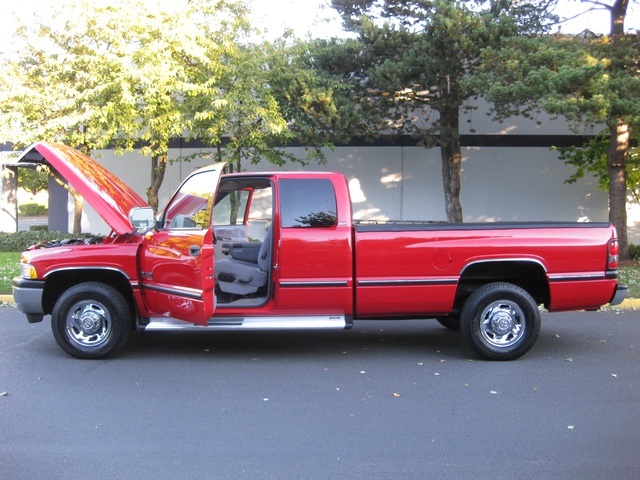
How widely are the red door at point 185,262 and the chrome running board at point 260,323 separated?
12 centimetres

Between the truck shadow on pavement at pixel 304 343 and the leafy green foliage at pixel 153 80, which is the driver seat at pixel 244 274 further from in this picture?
the leafy green foliage at pixel 153 80

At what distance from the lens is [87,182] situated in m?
6.30

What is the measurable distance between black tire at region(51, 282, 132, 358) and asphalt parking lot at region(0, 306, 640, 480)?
0.18m

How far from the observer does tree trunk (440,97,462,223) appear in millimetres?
15281

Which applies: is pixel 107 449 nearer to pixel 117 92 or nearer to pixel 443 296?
pixel 443 296

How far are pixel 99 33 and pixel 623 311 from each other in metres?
11.1

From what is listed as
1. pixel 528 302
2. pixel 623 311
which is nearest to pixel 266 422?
pixel 528 302

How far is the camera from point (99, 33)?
12.8 metres

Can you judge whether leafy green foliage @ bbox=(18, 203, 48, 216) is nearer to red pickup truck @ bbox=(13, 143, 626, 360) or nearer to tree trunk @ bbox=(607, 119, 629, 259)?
tree trunk @ bbox=(607, 119, 629, 259)

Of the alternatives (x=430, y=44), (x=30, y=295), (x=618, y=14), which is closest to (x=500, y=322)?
(x=30, y=295)

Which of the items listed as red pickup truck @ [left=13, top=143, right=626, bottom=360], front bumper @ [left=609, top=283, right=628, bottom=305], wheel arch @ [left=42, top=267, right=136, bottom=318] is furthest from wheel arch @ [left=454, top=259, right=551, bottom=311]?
wheel arch @ [left=42, top=267, right=136, bottom=318]

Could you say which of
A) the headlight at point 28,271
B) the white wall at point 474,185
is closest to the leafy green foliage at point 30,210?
the white wall at point 474,185

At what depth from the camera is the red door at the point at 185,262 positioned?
6012 millimetres

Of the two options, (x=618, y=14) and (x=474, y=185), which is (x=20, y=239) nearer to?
(x=474, y=185)
